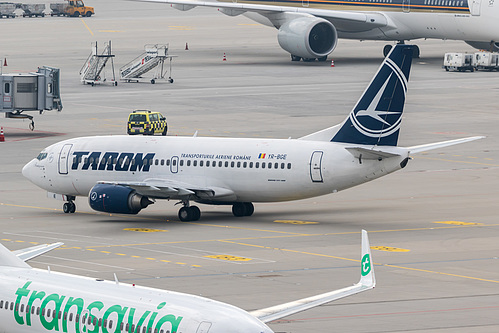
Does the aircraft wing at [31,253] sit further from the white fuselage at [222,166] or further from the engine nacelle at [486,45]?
the engine nacelle at [486,45]

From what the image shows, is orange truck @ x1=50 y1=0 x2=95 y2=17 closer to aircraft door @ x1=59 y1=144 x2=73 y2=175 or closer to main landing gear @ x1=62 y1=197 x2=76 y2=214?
aircraft door @ x1=59 y1=144 x2=73 y2=175

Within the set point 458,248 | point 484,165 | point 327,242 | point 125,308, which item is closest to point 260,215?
point 327,242

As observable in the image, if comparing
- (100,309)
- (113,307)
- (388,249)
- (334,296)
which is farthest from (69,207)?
(334,296)

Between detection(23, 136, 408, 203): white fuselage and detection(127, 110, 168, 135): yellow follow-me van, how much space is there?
21.5 m

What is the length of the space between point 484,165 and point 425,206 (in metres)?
12.2

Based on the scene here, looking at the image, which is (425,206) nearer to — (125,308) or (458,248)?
(458,248)

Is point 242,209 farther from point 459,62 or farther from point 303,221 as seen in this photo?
point 459,62

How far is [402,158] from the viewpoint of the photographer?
149 feet

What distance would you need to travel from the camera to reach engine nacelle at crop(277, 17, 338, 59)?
107250 mm

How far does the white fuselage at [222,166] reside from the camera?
1810 inches

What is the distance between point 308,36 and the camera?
107438mm

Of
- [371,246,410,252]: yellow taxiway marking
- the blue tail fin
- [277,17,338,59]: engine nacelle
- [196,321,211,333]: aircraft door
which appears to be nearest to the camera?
[196,321,211,333]: aircraft door

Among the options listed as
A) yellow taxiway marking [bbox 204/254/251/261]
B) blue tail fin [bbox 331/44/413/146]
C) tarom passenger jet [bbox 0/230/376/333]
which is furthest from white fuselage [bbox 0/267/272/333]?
blue tail fin [bbox 331/44/413/146]

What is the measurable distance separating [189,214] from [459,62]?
64.6m
